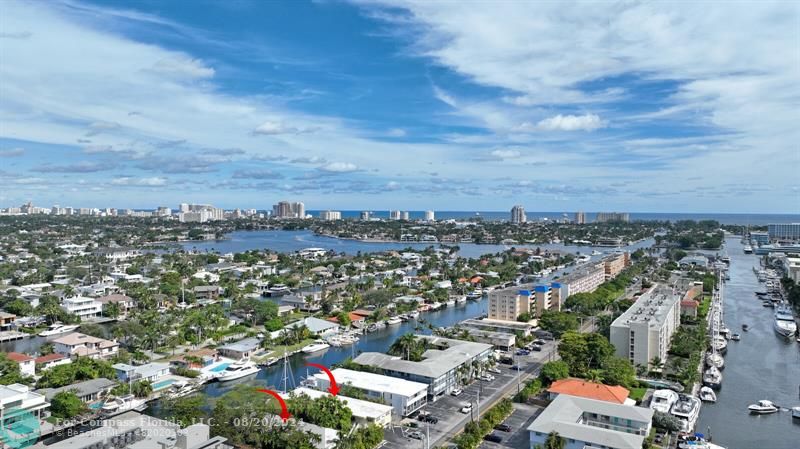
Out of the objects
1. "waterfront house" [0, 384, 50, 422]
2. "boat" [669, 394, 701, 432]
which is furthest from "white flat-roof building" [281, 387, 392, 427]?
"boat" [669, 394, 701, 432]

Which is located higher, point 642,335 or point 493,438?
point 642,335

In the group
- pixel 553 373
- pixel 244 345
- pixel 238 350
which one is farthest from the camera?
pixel 244 345

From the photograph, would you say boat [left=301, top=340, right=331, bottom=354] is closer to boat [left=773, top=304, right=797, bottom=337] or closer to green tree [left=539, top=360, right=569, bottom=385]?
green tree [left=539, top=360, right=569, bottom=385]

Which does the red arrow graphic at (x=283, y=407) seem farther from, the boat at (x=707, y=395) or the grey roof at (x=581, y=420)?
the boat at (x=707, y=395)

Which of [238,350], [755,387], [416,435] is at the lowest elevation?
[755,387]

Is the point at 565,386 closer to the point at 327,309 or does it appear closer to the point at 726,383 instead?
the point at 726,383

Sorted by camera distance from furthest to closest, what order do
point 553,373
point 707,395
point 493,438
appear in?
1. point 707,395
2. point 553,373
3. point 493,438

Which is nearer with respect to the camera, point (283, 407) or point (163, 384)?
point (283, 407)

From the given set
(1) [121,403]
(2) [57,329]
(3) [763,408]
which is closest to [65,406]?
(1) [121,403]

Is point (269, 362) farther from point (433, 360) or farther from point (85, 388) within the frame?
point (433, 360)
